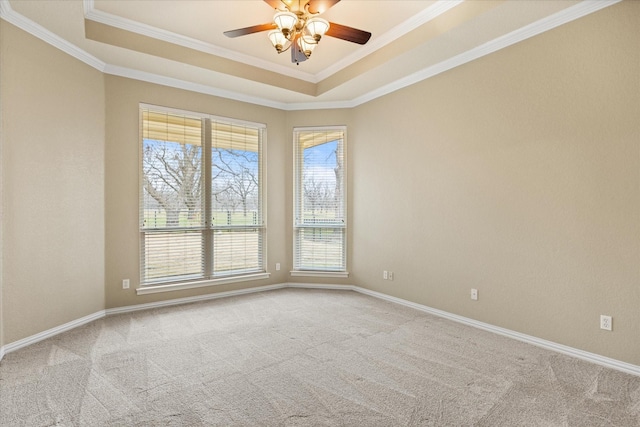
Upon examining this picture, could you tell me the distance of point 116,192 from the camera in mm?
4086

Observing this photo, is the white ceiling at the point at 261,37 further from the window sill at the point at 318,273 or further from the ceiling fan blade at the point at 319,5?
the window sill at the point at 318,273

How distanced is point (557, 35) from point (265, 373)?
3906 millimetres

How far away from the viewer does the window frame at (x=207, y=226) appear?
14.1 ft

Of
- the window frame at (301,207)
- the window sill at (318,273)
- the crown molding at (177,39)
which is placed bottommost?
the window sill at (318,273)

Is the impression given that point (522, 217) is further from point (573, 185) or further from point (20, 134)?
point (20, 134)

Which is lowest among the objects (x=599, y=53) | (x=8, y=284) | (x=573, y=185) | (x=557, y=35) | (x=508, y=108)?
(x=8, y=284)

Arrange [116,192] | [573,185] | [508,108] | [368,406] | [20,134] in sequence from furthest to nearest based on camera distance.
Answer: [116,192] < [508,108] < [20,134] < [573,185] < [368,406]

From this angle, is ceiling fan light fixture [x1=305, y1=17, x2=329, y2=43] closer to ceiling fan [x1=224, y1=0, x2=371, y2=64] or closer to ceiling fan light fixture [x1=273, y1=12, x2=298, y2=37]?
ceiling fan [x1=224, y1=0, x2=371, y2=64]

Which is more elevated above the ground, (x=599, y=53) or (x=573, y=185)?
(x=599, y=53)

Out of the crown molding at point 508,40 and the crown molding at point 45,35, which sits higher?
the crown molding at point 45,35

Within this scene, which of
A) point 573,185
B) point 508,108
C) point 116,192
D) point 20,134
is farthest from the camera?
point 116,192

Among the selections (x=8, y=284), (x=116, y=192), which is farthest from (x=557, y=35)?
(x=8, y=284)

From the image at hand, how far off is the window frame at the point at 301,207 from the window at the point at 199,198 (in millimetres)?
573

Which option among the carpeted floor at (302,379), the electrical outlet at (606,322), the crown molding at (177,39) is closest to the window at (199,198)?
the crown molding at (177,39)
